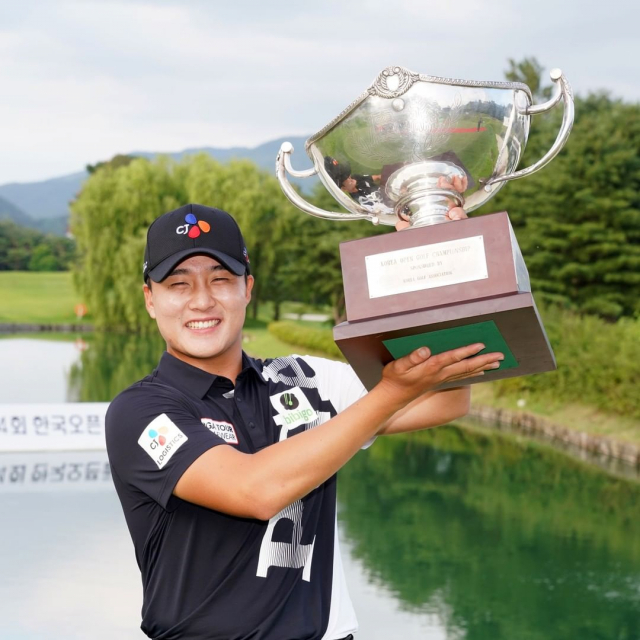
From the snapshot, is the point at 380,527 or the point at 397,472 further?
the point at 397,472

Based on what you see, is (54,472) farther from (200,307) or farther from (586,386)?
(200,307)

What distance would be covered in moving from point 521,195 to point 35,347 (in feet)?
43.9

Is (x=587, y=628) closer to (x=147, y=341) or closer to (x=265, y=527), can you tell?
(x=265, y=527)

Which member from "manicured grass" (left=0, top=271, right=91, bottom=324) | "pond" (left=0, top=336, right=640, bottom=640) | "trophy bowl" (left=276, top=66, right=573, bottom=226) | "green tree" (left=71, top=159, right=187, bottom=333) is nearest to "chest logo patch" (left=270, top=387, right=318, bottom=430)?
"trophy bowl" (left=276, top=66, right=573, bottom=226)

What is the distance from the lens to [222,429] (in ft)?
5.08

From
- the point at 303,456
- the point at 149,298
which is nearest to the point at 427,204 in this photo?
the point at 149,298

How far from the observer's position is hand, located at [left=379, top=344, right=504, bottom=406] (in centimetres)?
138

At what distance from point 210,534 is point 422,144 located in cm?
78

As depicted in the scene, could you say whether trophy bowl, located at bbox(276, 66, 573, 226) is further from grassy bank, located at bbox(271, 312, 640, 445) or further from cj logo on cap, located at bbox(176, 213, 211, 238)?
grassy bank, located at bbox(271, 312, 640, 445)

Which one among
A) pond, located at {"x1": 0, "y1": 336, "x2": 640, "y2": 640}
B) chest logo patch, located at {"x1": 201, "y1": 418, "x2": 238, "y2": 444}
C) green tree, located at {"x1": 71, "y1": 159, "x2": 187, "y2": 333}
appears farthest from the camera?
green tree, located at {"x1": 71, "y1": 159, "x2": 187, "y2": 333}

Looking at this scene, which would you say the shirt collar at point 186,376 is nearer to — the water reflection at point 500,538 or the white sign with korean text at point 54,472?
the water reflection at point 500,538

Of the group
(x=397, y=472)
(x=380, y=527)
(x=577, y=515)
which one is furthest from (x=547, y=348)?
(x=397, y=472)

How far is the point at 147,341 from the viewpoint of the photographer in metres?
24.7

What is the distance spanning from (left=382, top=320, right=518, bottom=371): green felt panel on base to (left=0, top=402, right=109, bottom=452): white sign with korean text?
7204 millimetres
